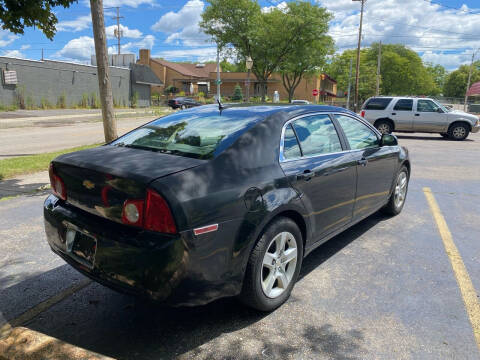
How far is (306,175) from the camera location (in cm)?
326

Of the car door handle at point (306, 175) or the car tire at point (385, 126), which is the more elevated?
the car door handle at point (306, 175)

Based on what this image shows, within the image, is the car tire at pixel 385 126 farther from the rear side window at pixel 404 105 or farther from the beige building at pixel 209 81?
the beige building at pixel 209 81

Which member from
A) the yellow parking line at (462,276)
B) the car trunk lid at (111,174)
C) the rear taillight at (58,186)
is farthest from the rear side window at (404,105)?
the rear taillight at (58,186)

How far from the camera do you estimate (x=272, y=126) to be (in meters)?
3.20

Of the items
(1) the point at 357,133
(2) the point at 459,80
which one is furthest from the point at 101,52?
(2) the point at 459,80

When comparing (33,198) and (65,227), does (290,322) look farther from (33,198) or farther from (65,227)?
(33,198)

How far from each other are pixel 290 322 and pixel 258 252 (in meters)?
0.63

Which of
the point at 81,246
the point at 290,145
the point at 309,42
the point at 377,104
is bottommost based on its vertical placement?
the point at 81,246

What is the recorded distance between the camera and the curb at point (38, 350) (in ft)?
7.26

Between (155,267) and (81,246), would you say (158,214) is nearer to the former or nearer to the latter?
(155,267)

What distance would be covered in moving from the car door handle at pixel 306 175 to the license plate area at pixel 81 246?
1.62 meters

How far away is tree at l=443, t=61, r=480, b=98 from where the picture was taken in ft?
373

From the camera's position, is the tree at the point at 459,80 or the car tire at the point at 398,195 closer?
the car tire at the point at 398,195

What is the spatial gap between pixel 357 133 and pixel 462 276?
176 centimetres
